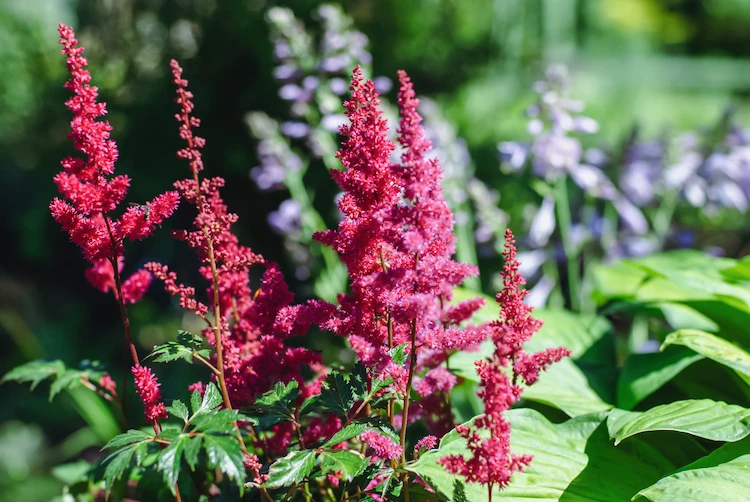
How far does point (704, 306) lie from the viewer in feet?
5.78

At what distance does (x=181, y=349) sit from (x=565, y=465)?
0.75 m

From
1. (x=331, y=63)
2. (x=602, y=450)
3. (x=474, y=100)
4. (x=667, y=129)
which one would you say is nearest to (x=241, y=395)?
(x=602, y=450)

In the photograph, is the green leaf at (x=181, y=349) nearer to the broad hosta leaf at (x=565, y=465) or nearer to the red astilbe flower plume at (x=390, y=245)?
the red astilbe flower plume at (x=390, y=245)

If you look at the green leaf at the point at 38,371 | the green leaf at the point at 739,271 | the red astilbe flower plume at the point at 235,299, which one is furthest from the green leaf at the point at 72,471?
the green leaf at the point at 739,271

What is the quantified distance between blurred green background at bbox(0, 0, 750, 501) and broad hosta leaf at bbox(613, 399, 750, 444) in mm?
2346

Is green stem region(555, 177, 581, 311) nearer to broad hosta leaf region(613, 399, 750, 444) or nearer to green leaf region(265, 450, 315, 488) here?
broad hosta leaf region(613, 399, 750, 444)

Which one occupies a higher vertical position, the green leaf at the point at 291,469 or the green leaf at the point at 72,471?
the green leaf at the point at 291,469

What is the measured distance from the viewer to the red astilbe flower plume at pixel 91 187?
3.24 feet

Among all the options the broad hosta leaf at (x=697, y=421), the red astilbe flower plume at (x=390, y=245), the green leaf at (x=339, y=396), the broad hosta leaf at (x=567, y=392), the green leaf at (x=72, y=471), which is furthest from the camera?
the green leaf at (x=72, y=471)

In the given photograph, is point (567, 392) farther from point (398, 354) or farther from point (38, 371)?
point (38, 371)

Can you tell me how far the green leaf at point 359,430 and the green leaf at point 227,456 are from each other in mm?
146

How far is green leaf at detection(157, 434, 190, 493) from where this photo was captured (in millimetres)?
846

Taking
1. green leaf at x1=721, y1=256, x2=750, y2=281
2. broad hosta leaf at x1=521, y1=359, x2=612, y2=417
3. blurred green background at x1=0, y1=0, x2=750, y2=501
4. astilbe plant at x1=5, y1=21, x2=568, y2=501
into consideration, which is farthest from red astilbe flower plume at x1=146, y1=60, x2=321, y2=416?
blurred green background at x1=0, y1=0, x2=750, y2=501

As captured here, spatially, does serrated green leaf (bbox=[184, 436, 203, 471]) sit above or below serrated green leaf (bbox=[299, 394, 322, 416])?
above
